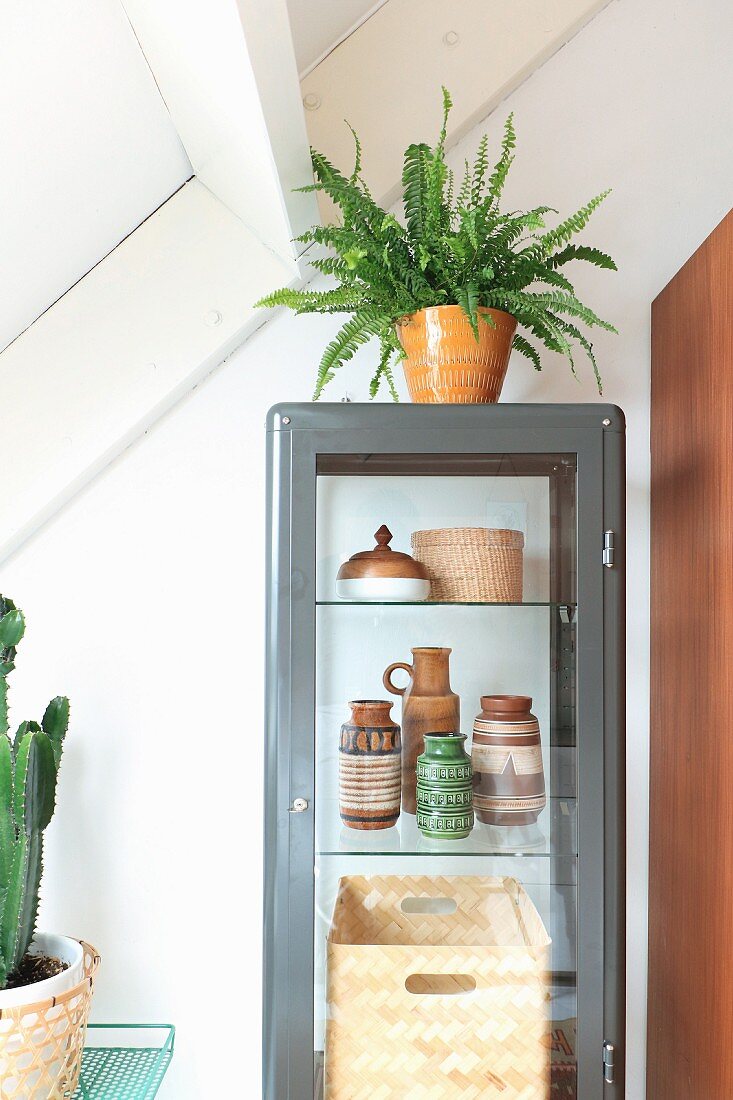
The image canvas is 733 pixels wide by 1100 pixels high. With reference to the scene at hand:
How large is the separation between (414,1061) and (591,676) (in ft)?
1.83

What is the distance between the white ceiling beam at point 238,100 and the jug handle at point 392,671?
69 cm

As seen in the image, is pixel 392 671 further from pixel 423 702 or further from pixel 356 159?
pixel 356 159

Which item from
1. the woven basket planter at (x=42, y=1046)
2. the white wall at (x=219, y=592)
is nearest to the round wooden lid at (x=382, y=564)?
the white wall at (x=219, y=592)

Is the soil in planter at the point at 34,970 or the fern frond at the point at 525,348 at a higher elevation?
the fern frond at the point at 525,348

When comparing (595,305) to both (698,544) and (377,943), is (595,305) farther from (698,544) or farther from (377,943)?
(377,943)

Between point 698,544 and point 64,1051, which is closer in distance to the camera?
point 64,1051

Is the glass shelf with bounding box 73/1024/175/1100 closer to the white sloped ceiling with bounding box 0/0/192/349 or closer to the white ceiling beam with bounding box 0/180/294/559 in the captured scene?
the white ceiling beam with bounding box 0/180/294/559

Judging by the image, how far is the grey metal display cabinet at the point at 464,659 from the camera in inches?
46.5

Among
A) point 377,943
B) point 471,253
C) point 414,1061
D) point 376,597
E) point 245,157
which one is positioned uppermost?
point 245,157

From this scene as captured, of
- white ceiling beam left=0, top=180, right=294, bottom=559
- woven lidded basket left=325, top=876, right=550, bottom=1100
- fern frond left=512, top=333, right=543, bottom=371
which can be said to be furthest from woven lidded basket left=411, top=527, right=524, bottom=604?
white ceiling beam left=0, top=180, right=294, bottom=559

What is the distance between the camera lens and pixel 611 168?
1582 mm

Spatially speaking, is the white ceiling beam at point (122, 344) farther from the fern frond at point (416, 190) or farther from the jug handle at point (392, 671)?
the jug handle at point (392, 671)

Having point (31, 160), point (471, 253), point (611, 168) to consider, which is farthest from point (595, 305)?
point (31, 160)

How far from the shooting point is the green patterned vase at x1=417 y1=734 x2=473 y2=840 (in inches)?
47.9
